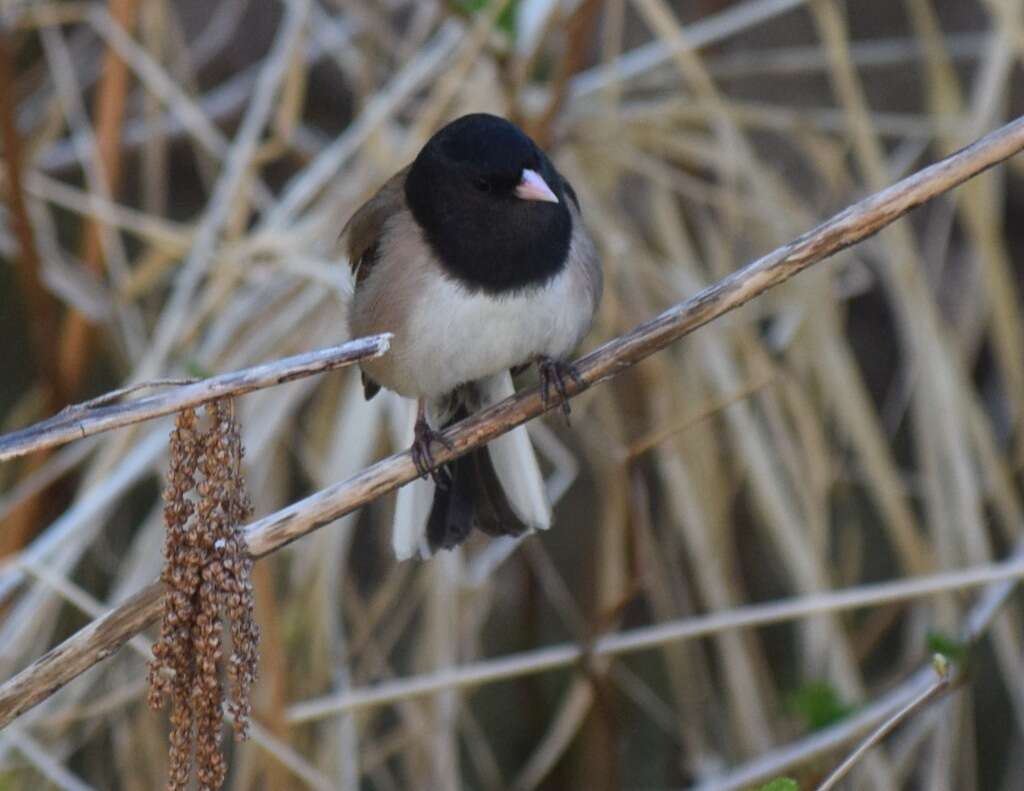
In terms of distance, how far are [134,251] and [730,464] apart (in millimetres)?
1809

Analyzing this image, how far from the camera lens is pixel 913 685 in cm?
249

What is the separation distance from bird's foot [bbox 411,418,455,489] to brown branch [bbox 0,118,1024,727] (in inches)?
5.1

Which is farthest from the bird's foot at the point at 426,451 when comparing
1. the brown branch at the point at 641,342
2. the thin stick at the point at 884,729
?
the thin stick at the point at 884,729

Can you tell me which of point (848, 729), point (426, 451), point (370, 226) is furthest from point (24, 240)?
point (848, 729)

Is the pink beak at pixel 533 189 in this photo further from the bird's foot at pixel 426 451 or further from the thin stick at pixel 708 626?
the thin stick at pixel 708 626

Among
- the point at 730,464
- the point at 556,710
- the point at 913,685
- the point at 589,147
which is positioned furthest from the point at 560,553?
the point at 913,685

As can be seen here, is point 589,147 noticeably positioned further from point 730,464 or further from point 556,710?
point 556,710

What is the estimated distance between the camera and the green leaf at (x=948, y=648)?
80.3 inches

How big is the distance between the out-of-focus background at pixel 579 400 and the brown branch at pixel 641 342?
0.87 metres

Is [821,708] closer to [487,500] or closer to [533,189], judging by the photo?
[487,500]

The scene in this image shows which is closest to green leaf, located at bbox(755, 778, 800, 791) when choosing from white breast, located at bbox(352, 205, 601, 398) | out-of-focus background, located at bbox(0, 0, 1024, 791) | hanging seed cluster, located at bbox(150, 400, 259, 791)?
hanging seed cluster, located at bbox(150, 400, 259, 791)

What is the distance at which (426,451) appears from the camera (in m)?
1.96

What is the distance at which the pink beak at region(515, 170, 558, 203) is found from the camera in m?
2.06

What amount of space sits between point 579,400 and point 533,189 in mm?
945
